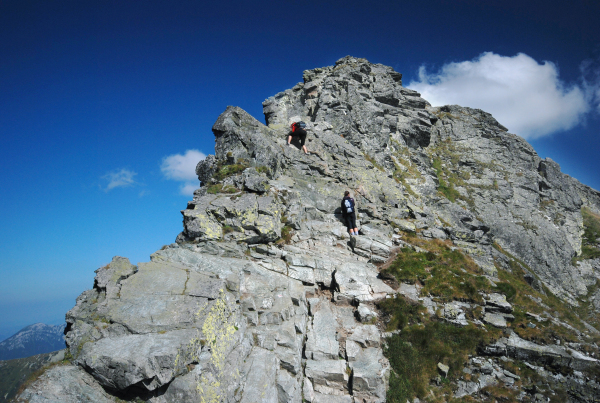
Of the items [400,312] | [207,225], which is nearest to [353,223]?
[400,312]

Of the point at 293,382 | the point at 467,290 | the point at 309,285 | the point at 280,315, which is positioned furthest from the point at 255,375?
the point at 467,290

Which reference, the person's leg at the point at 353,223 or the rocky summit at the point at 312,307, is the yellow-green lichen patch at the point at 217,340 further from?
the person's leg at the point at 353,223

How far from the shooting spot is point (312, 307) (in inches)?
553

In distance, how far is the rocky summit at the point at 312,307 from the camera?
27.2 feet

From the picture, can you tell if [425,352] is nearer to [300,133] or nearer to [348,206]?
[348,206]

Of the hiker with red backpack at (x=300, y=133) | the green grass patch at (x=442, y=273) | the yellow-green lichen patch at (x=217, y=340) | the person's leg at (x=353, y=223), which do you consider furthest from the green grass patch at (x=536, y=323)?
the hiker with red backpack at (x=300, y=133)

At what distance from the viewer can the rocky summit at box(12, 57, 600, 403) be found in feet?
27.2

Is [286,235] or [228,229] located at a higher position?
[286,235]

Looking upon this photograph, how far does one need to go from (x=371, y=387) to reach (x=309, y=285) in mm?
5495

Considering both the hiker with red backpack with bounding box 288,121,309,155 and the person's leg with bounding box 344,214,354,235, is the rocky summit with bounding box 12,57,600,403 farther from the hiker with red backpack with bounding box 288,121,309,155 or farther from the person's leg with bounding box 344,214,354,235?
the hiker with red backpack with bounding box 288,121,309,155

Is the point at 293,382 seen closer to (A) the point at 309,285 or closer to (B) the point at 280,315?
(B) the point at 280,315

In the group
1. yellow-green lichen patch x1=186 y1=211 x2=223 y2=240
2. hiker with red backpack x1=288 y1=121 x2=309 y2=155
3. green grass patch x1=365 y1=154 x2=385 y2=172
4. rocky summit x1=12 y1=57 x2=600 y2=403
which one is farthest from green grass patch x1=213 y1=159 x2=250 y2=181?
green grass patch x1=365 y1=154 x2=385 y2=172

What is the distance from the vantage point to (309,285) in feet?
49.8

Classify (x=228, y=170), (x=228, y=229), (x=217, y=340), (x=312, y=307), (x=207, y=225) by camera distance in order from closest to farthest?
(x=217, y=340) → (x=312, y=307) → (x=207, y=225) → (x=228, y=229) → (x=228, y=170)
